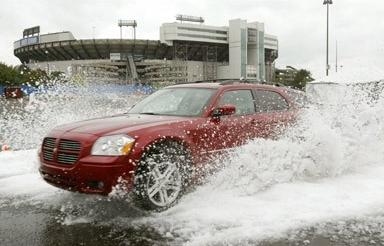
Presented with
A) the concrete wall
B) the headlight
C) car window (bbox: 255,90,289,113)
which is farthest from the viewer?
the concrete wall

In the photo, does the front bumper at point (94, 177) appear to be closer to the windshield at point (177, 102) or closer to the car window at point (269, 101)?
the windshield at point (177, 102)

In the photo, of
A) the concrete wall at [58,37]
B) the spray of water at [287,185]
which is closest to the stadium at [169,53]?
the concrete wall at [58,37]

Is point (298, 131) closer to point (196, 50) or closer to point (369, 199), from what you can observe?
point (369, 199)

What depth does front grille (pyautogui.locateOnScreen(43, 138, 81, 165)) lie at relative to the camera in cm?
526

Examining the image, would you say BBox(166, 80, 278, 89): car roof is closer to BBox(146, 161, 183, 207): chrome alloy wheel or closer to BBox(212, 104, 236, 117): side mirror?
BBox(212, 104, 236, 117): side mirror

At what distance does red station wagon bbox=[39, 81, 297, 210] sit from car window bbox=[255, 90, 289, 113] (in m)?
0.13

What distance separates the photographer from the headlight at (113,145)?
5.15m

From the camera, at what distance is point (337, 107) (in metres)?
8.35

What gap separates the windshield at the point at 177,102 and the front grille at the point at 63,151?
1508 mm

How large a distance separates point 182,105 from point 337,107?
3.26 metres

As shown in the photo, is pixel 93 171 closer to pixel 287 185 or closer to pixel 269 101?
pixel 287 185

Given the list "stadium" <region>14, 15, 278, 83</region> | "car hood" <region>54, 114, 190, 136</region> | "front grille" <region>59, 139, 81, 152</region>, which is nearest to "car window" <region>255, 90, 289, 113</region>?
"car hood" <region>54, 114, 190, 136</region>

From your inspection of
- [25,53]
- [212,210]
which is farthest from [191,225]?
[25,53]

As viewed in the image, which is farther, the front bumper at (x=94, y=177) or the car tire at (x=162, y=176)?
the car tire at (x=162, y=176)
